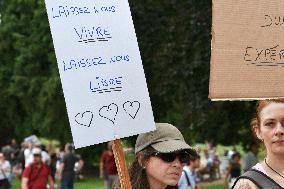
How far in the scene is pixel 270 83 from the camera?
398 cm

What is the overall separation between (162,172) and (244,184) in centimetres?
86

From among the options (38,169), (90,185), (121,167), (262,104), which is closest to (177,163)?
(121,167)

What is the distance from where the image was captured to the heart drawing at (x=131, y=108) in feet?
15.0

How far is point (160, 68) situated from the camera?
23656 mm

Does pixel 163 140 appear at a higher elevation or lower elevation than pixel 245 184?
higher

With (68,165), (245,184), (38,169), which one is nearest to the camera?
(245,184)

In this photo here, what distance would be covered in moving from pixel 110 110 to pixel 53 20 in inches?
21.8

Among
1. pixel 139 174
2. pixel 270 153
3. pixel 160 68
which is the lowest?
pixel 139 174

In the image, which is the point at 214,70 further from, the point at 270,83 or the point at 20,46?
the point at 20,46

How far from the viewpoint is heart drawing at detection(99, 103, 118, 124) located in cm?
454

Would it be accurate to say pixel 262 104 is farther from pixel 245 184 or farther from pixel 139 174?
pixel 139 174

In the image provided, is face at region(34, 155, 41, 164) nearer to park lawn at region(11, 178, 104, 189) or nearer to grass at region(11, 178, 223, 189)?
grass at region(11, 178, 223, 189)

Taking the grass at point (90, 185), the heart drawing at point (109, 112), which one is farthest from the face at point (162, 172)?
the grass at point (90, 185)

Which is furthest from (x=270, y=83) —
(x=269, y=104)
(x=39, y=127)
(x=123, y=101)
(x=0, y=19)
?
(x=0, y=19)
